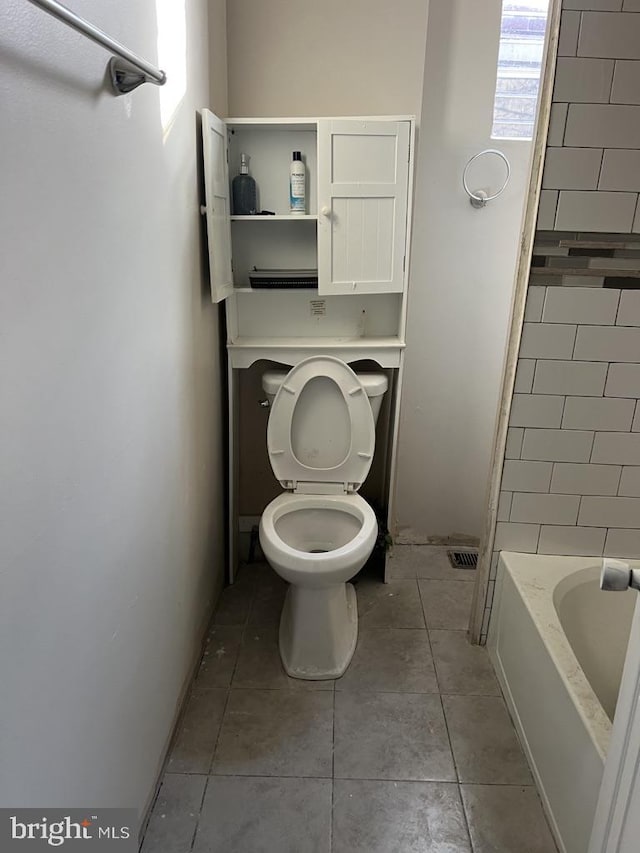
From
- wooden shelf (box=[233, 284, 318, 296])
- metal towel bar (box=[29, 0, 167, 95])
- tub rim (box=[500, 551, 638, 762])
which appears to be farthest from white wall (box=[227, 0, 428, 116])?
tub rim (box=[500, 551, 638, 762])

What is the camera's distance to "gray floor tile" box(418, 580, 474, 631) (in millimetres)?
2234

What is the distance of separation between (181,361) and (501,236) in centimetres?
148

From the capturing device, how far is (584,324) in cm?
175

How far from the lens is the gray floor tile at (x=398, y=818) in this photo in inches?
55.2

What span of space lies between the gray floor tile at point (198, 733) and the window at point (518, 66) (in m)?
2.30

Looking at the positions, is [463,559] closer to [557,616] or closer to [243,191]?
[557,616]

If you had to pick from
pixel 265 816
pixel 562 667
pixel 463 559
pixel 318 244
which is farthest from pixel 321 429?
pixel 265 816

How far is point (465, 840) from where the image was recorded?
1.42m

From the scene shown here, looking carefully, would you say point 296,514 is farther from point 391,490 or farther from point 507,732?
point 507,732

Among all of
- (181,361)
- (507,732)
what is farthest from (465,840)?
(181,361)

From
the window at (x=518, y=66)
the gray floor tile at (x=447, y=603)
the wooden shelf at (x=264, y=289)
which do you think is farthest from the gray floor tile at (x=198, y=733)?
the window at (x=518, y=66)

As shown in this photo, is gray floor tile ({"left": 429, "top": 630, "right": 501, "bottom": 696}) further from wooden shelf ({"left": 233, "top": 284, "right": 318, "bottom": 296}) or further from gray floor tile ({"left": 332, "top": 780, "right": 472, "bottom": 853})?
wooden shelf ({"left": 233, "top": 284, "right": 318, "bottom": 296})

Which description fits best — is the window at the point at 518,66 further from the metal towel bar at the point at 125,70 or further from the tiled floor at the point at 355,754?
the tiled floor at the point at 355,754

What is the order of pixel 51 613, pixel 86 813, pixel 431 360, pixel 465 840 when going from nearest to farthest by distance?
1. pixel 51 613
2. pixel 86 813
3. pixel 465 840
4. pixel 431 360
